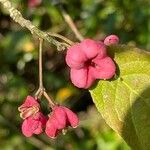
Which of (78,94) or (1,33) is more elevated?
(1,33)

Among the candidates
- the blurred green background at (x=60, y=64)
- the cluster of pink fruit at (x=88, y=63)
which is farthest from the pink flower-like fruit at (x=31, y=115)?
the blurred green background at (x=60, y=64)

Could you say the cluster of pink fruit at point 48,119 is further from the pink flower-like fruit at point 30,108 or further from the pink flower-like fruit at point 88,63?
the pink flower-like fruit at point 88,63

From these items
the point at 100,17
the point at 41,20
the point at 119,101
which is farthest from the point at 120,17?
the point at 119,101

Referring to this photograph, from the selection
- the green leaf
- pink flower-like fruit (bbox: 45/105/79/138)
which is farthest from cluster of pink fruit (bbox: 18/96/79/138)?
the green leaf

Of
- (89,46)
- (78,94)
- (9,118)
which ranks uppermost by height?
(89,46)

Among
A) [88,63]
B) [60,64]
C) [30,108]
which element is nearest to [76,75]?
[88,63]

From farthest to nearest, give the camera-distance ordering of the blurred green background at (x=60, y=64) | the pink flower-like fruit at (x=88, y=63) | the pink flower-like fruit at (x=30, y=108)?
the blurred green background at (x=60, y=64), the pink flower-like fruit at (x=30, y=108), the pink flower-like fruit at (x=88, y=63)

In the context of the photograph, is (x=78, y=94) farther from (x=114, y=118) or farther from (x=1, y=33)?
(x=114, y=118)

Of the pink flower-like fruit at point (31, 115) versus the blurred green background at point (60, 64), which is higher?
the pink flower-like fruit at point (31, 115)
